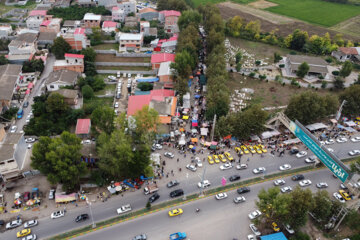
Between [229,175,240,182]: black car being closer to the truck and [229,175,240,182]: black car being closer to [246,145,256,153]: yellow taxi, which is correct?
[246,145,256,153]: yellow taxi

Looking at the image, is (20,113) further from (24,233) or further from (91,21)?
(91,21)

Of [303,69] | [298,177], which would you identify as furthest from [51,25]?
[298,177]

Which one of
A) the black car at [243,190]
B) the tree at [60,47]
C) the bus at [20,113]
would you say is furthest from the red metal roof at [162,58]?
the black car at [243,190]

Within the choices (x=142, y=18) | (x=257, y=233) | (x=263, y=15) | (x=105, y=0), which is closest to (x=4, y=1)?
(x=105, y=0)

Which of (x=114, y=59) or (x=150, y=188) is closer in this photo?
(x=150, y=188)

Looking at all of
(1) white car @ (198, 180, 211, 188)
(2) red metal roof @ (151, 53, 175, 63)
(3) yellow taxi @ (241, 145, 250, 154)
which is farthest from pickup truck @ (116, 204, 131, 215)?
(2) red metal roof @ (151, 53, 175, 63)

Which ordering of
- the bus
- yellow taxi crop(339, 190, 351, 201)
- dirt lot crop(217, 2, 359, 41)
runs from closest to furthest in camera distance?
yellow taxi crop(339, 190, 351, 201) < the bus < dirt lot crop(217, 2, 359, 41)
